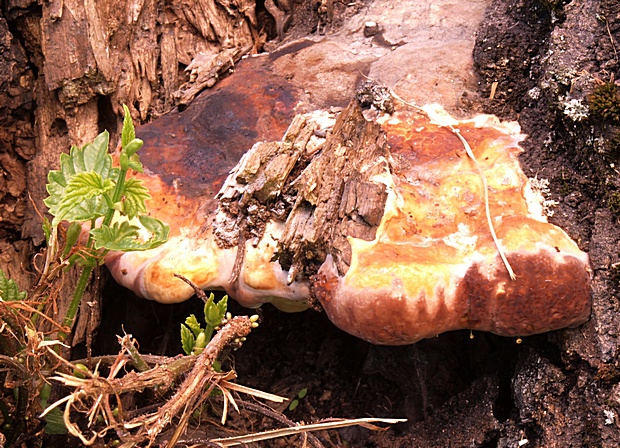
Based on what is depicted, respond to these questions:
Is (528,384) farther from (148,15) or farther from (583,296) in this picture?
(148,15)

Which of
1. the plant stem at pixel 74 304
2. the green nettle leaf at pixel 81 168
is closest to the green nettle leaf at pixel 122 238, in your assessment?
the green nettle leaf at pixel 81 168

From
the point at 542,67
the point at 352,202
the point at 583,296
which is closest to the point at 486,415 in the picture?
the point at 583,296

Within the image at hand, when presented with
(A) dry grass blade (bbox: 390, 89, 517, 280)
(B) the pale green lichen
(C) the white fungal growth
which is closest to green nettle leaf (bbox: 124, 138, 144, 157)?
(A) dry grass blade (bbox: 390, 89, 517, 280)

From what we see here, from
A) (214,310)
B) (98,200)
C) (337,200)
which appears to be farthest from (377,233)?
(98,200)

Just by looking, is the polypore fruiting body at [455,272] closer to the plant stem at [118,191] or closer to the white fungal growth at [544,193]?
the white fungal growth at [544,193]

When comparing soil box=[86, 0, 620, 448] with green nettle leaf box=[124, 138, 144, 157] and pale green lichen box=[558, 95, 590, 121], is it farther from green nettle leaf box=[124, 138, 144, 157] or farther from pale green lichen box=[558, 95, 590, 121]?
green nettle leaf box=[124, 138, 144, 157]
